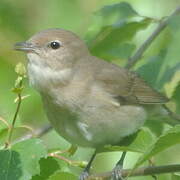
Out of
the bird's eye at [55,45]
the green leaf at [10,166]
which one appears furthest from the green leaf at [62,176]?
the bird's eye at [55,45]

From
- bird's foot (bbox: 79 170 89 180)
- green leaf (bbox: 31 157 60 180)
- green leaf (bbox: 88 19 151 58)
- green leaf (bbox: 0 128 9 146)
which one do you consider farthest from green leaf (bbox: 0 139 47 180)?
green leaf (bbox: 88 19 151 58)

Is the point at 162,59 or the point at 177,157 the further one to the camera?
the point at 177,157

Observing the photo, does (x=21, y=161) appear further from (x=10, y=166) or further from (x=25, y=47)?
(x=25, y=47)

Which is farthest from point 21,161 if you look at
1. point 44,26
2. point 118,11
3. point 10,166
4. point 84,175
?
point 44,26

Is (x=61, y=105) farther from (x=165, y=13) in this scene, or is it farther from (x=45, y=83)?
(x=165, y=13)

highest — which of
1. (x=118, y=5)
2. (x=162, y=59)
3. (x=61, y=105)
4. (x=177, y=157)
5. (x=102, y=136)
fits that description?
(x=118, y=5)

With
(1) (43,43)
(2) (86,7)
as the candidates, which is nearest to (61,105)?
(1) (43,43)

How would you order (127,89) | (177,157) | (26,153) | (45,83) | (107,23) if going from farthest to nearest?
(177,157)
(127,89)
(107,23)
(45,83)
(26,153)
